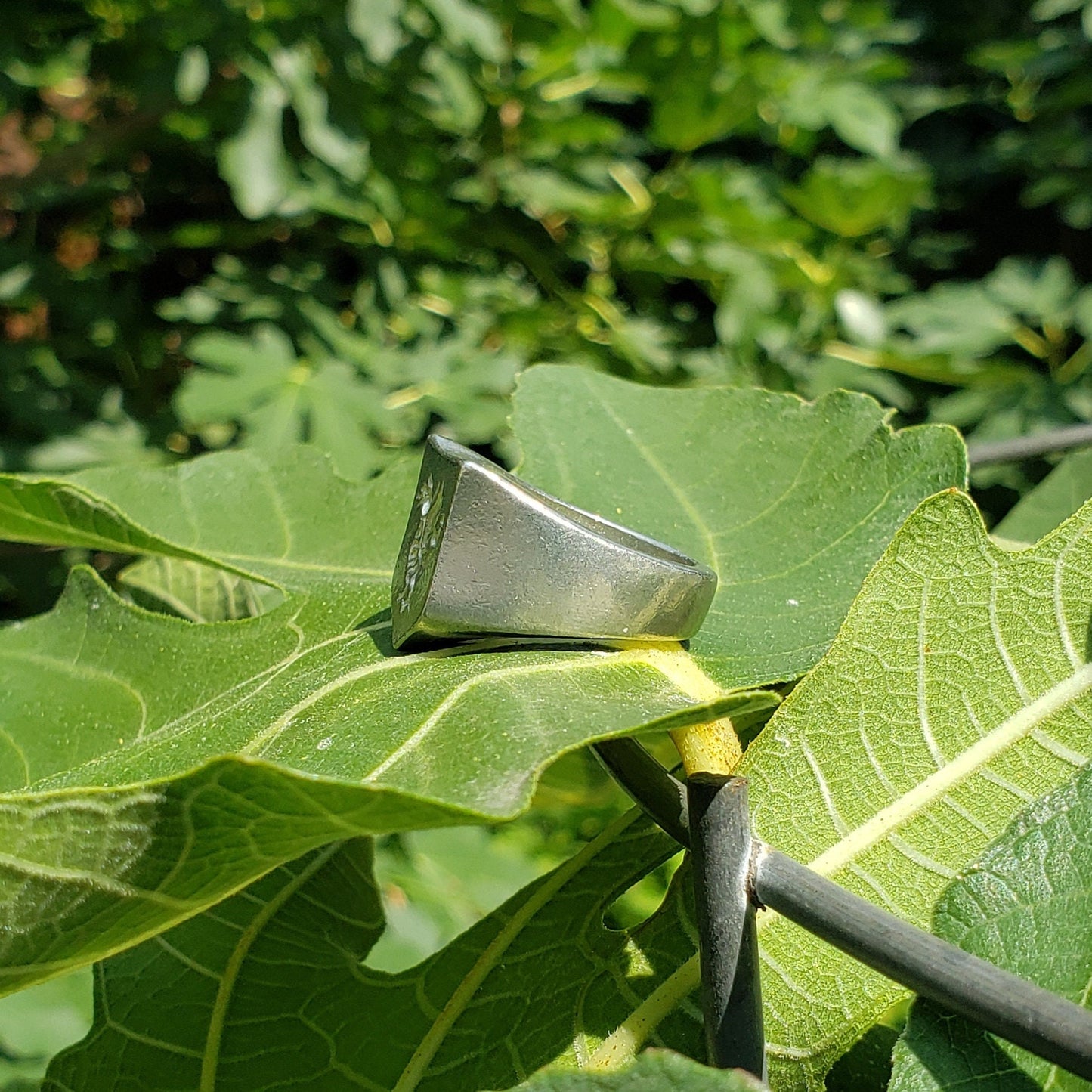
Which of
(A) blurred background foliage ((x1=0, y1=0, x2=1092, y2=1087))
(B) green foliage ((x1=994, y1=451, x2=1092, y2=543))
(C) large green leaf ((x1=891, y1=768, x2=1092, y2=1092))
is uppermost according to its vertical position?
(C) large green leaf ((x1=891, y1=768, x2=1092, y2=1092))

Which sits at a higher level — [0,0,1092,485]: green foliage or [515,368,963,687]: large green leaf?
[515,368,963,687]: large green leaf

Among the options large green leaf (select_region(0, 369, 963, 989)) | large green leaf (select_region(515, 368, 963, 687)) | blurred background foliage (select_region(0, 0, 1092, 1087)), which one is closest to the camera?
large green leaf (select_region(0, 369, 963, 989))

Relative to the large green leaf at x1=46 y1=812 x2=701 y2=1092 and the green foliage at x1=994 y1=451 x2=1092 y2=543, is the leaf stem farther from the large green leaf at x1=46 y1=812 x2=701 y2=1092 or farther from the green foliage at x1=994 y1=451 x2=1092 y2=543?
the green foliage at x1=994 y1=451 x2=1092 y2=543

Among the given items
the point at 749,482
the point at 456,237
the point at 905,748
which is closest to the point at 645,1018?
the point at 905,748

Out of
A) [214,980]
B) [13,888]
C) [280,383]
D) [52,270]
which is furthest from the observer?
[52,270]

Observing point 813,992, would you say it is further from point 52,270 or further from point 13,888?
point 52,270

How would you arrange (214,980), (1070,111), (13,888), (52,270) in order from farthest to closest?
(1070,111)
(52,270)
(214,980)
(13,888)

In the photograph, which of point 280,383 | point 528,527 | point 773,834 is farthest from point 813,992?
point 280,383

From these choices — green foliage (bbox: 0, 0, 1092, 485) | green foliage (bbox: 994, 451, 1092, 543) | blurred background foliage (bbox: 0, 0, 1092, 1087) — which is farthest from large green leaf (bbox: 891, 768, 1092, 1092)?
green foliage (bbox: 0, 0, 1092, 485)
